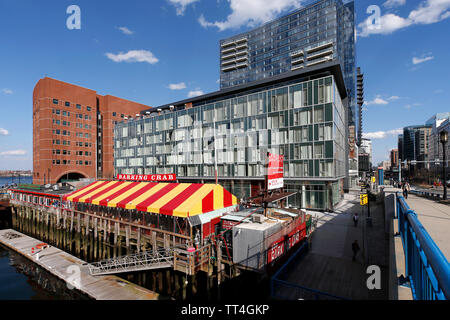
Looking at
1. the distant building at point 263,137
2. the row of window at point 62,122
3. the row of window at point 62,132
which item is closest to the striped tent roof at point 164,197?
the distant building at point 263,137

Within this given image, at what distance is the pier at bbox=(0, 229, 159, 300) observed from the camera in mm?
14508

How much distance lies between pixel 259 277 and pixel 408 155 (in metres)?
243

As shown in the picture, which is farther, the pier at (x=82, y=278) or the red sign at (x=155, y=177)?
the red sign at (x=155, y=177)

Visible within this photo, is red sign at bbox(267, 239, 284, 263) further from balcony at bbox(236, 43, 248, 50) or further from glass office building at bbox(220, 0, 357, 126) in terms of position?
balcony at bbox(236, 43, 248, 50)

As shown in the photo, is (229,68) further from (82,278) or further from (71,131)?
(82,278)

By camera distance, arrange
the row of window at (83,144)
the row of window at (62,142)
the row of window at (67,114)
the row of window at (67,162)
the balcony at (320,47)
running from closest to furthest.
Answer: the row of window at (67,162) → the row of window at (62,142) → the row of window at (67,114) → the row of window at (83,144) → the balcony at (320,47)

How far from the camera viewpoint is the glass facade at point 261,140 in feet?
110

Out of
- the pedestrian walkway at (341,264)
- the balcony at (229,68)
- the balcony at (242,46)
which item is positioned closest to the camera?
the pedestrian walkway at (341,264)

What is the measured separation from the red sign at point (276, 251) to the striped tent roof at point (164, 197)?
695 cm

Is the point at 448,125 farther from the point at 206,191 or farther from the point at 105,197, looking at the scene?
the point at 105,197

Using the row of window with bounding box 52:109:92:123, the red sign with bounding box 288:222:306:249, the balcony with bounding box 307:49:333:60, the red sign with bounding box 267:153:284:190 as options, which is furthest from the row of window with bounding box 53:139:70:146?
the balcony with bounding box 307:49:333:60

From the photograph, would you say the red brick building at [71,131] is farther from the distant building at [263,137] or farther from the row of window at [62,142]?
the distant building at [263,137]

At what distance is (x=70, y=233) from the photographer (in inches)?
1131
